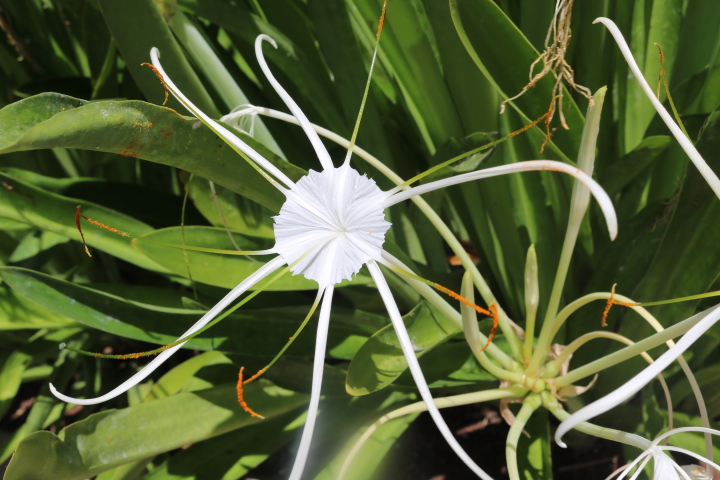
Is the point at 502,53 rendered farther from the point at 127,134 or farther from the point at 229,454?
the point at 229,454

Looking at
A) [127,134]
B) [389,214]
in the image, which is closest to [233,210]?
[389,214]

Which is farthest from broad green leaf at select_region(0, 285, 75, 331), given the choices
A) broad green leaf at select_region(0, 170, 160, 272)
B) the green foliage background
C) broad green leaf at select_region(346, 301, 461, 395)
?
broad green leaf at select_region(346, 301, 461, 395)

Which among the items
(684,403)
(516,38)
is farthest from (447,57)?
(684,403)

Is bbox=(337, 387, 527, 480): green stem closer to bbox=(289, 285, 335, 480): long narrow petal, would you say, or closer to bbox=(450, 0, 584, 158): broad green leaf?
bbox=(289, 285, 335, 480): long narrow petal

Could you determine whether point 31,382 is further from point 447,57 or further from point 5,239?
point 447,57

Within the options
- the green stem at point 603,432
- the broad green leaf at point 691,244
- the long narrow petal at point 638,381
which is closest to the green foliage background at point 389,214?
the broad green leaf at point 691,244

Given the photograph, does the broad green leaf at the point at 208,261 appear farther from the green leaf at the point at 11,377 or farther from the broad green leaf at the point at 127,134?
the green leaf at the point at 11,377
